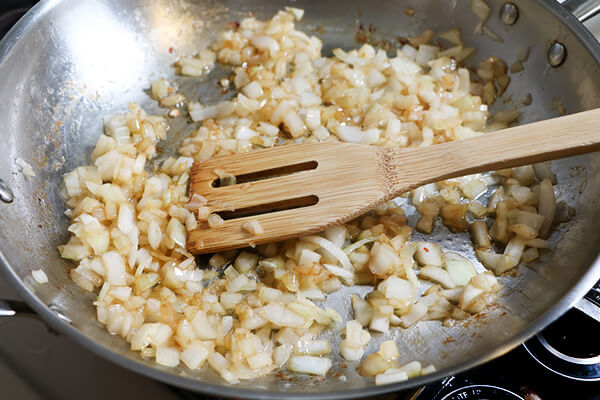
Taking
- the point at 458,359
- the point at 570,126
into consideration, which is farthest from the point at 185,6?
the point at 458,359

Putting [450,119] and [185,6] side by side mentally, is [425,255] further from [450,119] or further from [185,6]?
[185,6]

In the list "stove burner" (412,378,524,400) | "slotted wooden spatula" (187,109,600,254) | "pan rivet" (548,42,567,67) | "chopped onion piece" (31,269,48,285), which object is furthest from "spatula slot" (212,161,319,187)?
"pan rivet" (548,42,567,67)

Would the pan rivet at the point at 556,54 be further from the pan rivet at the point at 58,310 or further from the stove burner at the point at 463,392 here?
the pan rivet at the point at 58,310

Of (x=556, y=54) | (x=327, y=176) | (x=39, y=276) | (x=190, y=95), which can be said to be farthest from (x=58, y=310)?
(x=556, y=54)

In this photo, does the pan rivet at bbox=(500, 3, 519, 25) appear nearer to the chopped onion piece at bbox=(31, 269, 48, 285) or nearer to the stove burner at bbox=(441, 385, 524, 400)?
the stove burner at bbox=(441, 385, 524, 400)

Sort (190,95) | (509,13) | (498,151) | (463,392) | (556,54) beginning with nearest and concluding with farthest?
1. (463,392)
2. (498,151)
3. (556,54)
4. (509,13)
5. (190,95)

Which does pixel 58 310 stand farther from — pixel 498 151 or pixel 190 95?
pixel 498 151

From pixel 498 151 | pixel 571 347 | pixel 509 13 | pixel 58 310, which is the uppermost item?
pixel 509 13
